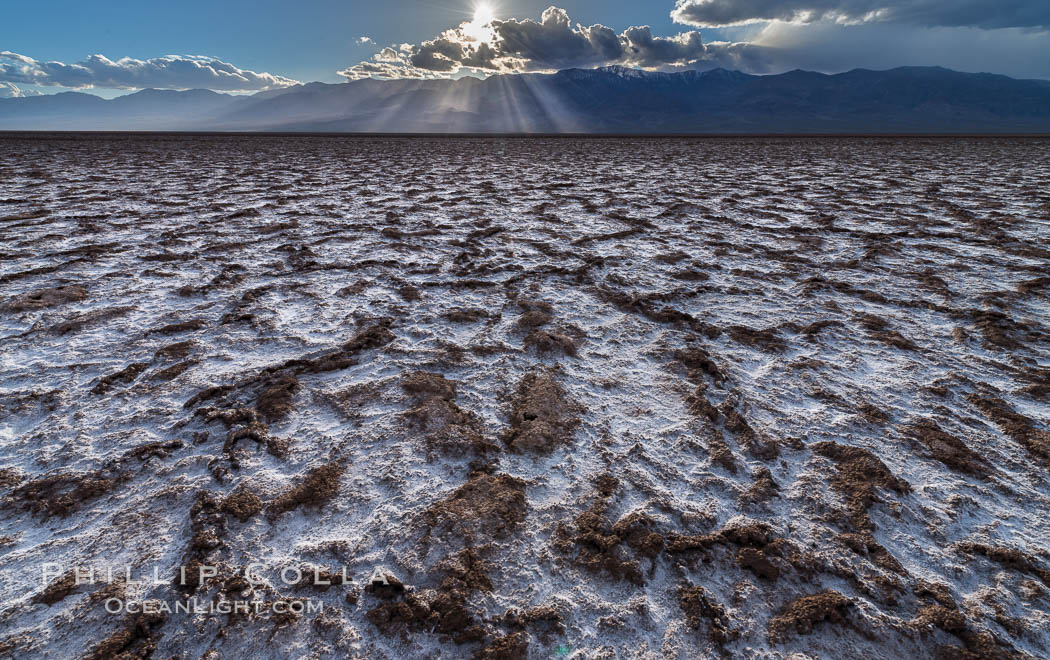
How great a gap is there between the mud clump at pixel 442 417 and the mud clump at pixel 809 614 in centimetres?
84

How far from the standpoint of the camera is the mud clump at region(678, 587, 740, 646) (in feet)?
3.20

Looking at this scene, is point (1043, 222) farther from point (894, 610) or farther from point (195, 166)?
point (195, 166)

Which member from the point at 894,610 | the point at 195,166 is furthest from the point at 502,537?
the point at 195,166

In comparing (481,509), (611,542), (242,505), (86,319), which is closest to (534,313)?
→ (481,509)

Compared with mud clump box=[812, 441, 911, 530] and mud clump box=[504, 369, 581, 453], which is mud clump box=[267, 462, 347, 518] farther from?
mud clump box=[812, 441, 911, 530]

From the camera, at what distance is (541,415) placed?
163 centimetres

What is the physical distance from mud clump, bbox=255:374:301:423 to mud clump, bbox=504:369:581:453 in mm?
791

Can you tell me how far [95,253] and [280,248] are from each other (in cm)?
114

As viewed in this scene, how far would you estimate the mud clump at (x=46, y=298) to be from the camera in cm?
232

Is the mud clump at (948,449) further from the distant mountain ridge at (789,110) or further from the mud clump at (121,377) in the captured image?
the distant mountain ridge at (789,110)

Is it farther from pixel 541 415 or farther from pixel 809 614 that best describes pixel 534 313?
pixel 809 614

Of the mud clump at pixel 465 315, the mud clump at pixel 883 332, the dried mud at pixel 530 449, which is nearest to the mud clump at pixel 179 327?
the dried mud at pixel 530 449

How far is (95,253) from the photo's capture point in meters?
3.16

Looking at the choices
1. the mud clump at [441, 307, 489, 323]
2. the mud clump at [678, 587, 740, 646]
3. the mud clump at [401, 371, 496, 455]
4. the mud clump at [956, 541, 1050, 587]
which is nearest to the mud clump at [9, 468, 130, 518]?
the mud clump at [401, 371, 496, 455]
